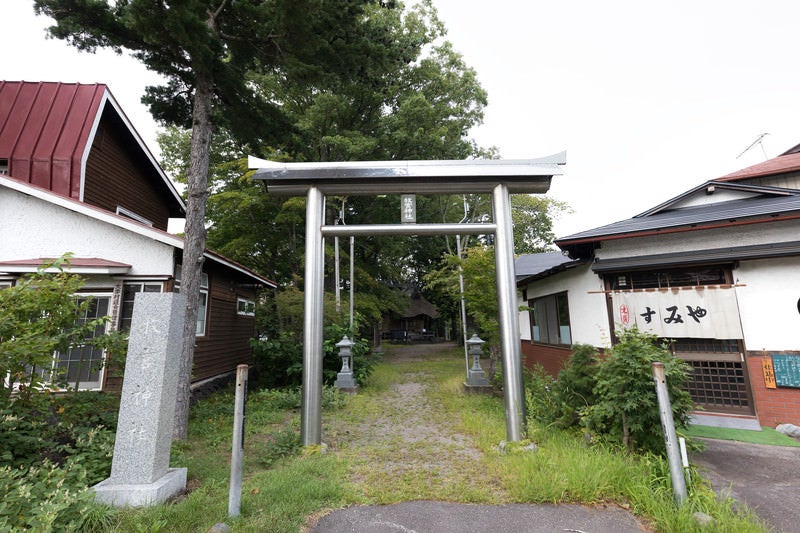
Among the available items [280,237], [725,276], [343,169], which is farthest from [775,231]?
[280,237]

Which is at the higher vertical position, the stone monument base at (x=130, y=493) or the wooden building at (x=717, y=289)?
the wooden building at (x=717, y=289)

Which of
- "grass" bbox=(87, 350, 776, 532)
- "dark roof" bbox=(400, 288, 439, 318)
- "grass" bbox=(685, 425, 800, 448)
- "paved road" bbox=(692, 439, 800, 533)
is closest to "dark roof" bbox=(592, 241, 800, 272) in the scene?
"grass" bbox=(685, 425, 800, 448)

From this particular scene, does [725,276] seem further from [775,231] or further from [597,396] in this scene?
[597,396]

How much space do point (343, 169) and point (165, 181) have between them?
437 inches

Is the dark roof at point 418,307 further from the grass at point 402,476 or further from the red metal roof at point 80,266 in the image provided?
the grass at point 402,476

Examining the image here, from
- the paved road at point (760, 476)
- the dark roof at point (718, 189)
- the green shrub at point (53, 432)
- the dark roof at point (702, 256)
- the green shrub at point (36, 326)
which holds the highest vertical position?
the dark roof at point (718, 189)

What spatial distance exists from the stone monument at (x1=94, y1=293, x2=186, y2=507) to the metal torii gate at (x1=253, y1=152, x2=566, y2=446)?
1.76 meters

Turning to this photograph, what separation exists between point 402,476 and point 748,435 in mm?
5757

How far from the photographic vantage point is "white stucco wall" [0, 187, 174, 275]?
8.30m

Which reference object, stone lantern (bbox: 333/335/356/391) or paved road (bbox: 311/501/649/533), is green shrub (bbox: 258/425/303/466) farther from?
stone lantern (bbox: 333/335/356/391)

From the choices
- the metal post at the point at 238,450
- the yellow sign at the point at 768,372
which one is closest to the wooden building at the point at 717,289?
the yellow sign at the point at 768,372

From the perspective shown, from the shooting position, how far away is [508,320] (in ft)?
17.5

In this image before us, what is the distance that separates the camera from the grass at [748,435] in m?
5.53

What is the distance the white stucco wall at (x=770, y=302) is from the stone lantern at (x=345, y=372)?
27.6 ft
